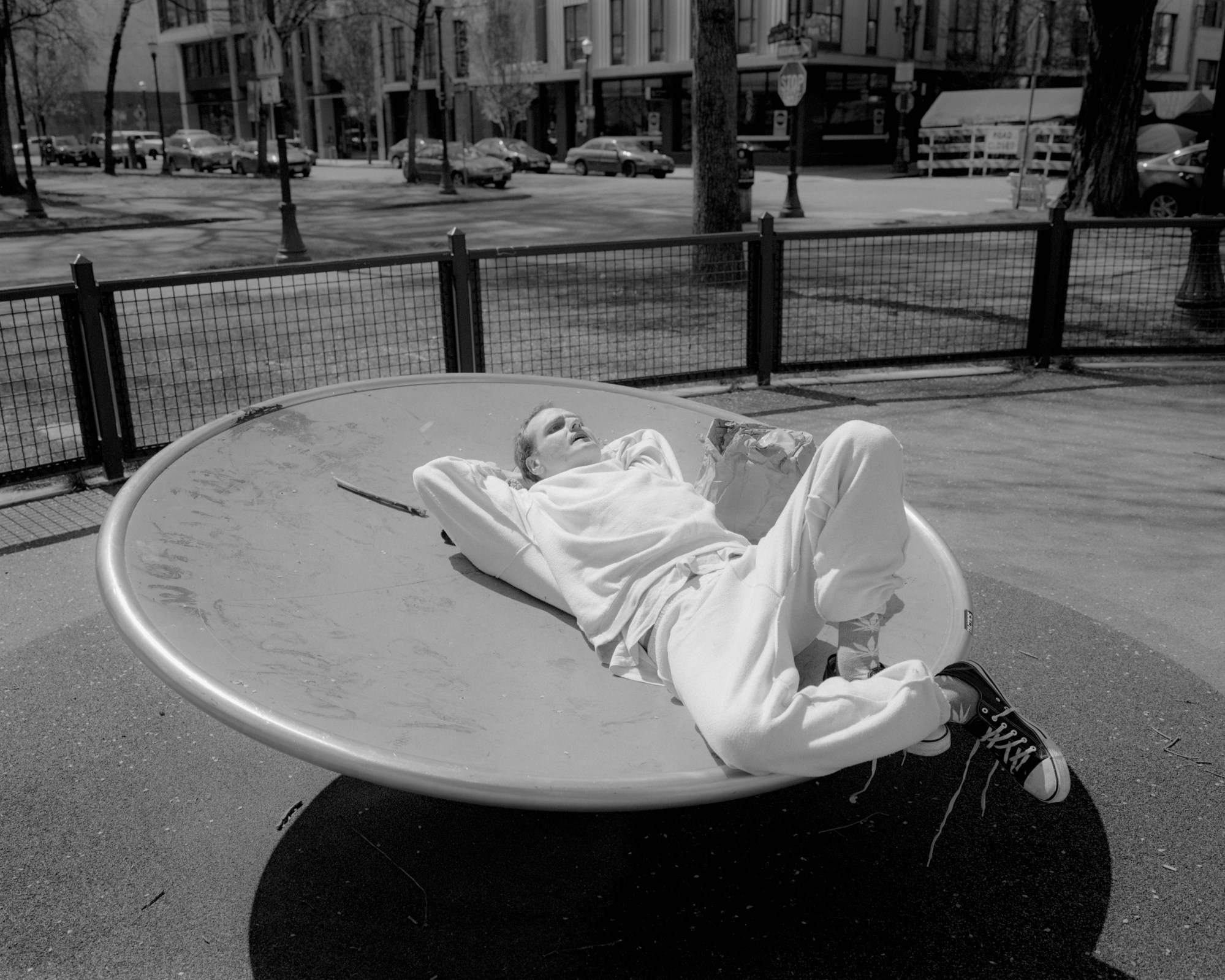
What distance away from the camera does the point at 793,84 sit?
58.9 ft

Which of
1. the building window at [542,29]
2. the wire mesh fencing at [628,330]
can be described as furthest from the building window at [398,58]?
the wire mesh fencing at [628,330]

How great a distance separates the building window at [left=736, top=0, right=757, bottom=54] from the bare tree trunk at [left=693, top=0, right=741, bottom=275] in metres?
35.6

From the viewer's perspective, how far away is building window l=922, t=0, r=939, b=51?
47.0 m

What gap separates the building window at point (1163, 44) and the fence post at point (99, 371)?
2270 inches

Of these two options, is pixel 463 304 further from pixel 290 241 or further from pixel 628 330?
pixel 290 241

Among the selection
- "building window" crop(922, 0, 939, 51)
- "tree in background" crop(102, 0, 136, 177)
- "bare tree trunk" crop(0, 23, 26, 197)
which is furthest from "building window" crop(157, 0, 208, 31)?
"building window" crop(922, 0, 939, 51)

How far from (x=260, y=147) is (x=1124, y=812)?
33.3 meters

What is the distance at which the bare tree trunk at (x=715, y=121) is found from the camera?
11016 mm

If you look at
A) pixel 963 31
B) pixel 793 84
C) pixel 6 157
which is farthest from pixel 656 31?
pixel 793 84

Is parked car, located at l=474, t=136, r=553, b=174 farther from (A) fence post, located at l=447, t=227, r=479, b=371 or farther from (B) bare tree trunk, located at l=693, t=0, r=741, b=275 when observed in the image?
(A) fence post, located at l=447, t=227, r=479, b=371

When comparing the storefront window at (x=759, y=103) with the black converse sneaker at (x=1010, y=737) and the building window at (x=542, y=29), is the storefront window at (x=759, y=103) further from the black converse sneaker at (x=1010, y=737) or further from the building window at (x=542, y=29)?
the black converse sneaker at (x=1010, y=737)

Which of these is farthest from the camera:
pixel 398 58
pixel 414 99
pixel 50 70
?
pixel 398 58

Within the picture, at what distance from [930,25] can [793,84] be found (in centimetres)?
3420

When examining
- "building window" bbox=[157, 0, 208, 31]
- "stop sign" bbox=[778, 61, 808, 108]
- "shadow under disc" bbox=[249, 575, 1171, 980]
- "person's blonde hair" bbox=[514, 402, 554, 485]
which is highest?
"building window" bbox=[157, 0, 208, 31]
